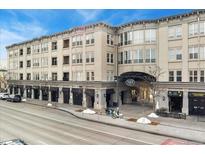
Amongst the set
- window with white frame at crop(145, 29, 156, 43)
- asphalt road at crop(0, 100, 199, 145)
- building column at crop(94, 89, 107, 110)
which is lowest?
asphalt road at crop(0, 100, 199, 145)

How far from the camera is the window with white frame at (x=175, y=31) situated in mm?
28970

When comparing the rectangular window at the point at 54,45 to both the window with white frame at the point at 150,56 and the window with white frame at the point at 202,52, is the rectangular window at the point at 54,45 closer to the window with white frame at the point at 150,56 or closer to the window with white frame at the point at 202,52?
the window with white frame at the point at 150,56

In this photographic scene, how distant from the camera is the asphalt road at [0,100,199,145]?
1738cm

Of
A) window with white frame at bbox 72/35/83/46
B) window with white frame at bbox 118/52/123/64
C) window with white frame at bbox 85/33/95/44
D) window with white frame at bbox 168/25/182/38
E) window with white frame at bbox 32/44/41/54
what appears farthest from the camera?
window with white frame at bbox 32/44/41/54

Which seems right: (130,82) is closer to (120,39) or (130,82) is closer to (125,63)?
(125,63)

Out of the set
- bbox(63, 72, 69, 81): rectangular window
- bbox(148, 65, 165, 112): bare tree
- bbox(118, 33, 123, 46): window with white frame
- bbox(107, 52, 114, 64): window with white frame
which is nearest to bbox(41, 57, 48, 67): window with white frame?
bbox(63, 72, 69, 81): rectangular window

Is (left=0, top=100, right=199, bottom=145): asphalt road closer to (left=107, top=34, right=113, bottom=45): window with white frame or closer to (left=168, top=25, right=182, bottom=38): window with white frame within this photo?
(left=107, top=34, right=113, bottom=45): window with white frame

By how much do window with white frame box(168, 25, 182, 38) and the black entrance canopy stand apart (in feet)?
22.0

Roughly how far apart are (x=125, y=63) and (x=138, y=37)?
176 inches

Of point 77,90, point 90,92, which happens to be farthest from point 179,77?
point 77,90

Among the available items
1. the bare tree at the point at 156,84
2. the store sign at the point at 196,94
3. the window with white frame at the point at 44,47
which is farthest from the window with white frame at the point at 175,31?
the window with white frame at the point at 44,47

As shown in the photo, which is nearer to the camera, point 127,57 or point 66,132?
point 66,132

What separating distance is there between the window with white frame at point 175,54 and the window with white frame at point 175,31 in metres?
1.73

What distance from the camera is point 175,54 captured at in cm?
2947
